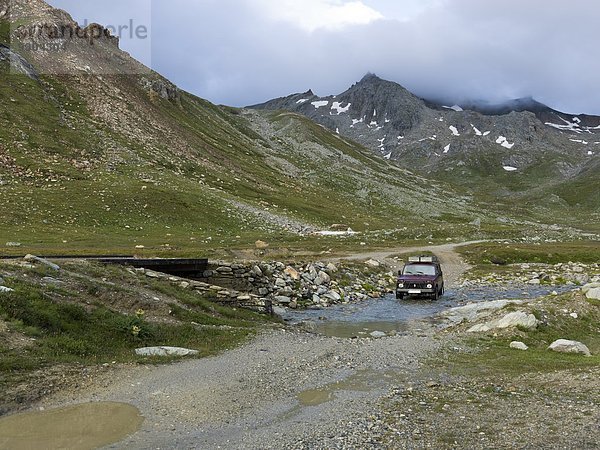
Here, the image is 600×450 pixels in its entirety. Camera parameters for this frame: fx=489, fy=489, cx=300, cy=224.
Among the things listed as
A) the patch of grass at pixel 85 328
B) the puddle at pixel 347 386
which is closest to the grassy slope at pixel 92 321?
the patch of grass at pixel 85 328

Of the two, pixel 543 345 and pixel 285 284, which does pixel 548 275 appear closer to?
pixel 285 284

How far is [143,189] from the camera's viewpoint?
82125 mm

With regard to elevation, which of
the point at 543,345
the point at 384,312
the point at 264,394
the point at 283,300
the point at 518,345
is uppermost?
the point at 264,394

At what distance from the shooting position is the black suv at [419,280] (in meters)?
38.2

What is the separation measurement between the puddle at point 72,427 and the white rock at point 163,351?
14.8 feet

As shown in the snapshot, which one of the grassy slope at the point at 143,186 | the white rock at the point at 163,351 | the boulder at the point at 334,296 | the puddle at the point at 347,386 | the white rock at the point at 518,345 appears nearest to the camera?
the puddle at the point at 347,386

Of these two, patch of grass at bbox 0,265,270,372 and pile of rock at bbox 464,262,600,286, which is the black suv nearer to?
pile of rock at bbox 464,262,600,286

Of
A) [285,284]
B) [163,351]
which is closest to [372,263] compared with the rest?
[285,284]

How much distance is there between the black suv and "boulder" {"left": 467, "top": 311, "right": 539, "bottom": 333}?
46.1 feet

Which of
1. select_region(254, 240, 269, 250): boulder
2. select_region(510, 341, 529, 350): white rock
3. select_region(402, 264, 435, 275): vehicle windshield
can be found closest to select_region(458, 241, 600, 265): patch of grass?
select_region(254, 240, 269, 250): boulder

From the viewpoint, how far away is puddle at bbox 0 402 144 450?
1002 centimetres

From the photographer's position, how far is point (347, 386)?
14531 millimetres

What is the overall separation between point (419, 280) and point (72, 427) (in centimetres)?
3114

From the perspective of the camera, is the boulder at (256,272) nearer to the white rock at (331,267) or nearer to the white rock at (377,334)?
the white rock at (331,267)
